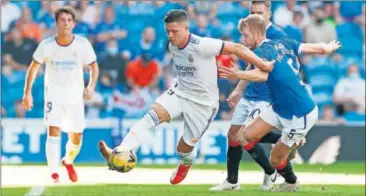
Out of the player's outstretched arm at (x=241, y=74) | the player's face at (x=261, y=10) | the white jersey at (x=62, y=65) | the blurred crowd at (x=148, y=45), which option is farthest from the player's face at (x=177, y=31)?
the blurred crowd at (x=148, y=45)

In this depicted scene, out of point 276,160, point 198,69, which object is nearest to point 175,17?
point 198,69

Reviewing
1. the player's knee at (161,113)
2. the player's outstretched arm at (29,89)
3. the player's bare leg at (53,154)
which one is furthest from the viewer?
the player's outstretched arm at (29,89)

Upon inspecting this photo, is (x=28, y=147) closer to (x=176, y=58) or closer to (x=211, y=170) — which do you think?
(x=211, y=170)

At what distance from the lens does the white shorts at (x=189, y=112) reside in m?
12.7

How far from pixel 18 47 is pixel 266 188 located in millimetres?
10512

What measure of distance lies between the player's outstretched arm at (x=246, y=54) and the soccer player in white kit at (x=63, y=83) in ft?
12.4

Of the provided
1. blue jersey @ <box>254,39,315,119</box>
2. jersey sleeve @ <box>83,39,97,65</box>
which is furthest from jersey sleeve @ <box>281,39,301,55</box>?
jersey sleeve @ <box>83,39,97,65</box>

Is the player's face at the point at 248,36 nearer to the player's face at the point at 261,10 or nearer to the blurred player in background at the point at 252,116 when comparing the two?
the blurred player in background at the point at 252,116

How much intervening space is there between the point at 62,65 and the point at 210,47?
4051 millimetres

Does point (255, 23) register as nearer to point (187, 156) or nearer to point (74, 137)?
point (187, 156)

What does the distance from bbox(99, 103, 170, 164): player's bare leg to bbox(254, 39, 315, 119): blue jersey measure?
4.50 feet

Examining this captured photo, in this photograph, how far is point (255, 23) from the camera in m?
13.0

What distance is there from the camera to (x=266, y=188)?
14.1 meters

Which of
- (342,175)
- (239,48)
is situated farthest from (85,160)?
(239,48)
